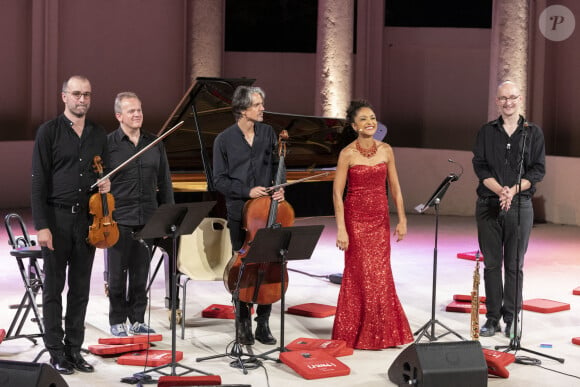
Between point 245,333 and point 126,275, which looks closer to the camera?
point 245,333

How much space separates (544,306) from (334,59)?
6.20 meters

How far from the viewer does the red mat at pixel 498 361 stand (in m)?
5.42

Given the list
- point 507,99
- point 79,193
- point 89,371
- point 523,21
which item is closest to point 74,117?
point 79,193

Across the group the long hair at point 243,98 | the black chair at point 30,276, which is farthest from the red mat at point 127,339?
the long hair at point 243,98

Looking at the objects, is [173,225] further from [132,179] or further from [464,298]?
[464,298]

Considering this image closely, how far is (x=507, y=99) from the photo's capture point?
622 centimetres

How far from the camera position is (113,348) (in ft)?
19.1

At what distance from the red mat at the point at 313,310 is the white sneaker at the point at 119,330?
1394 millimetres

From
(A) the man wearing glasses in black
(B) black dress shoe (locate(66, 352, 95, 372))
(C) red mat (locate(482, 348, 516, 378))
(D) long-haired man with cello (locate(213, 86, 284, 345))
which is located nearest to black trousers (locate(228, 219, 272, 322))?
(D) long-haired man with cello (locate(213, 86, 284, 345))

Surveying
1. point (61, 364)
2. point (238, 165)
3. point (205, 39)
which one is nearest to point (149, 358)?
point (61, 364)

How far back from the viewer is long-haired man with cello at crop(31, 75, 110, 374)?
5.27 meters

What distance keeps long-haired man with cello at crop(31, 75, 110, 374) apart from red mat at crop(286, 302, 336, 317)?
6.56ft

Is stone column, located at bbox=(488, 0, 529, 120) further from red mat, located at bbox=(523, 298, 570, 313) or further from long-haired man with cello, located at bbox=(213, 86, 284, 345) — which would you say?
long-haired man with cello, located at bbox=(213, 86, 284, 345)

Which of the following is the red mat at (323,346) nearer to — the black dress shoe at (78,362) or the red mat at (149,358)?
the red mat at (149,358)
